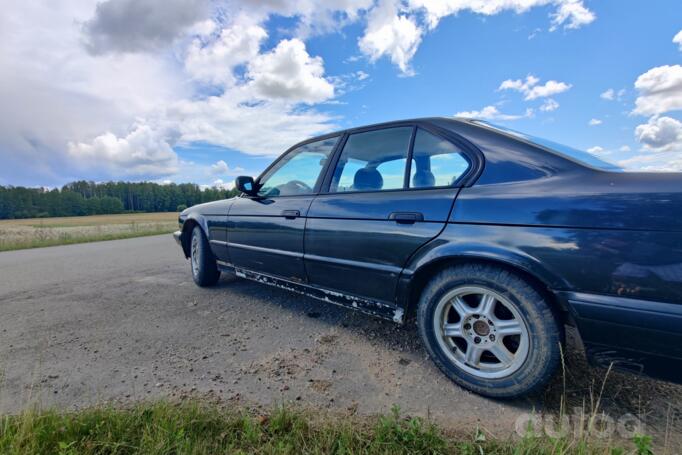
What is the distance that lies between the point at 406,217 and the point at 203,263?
9.57 feet

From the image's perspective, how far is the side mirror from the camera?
3345 millimetres

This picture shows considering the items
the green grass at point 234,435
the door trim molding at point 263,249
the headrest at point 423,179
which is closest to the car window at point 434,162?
the headrest at point 423,179

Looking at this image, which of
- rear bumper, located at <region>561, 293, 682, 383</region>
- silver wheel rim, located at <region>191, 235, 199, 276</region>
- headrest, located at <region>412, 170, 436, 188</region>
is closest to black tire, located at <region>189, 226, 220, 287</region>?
silver wheel rim, located at <region>191, 235, 199, 276</region>

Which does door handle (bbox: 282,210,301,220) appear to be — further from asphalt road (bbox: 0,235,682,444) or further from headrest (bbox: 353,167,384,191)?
asphalt road (bbox: 0,235,682,444)

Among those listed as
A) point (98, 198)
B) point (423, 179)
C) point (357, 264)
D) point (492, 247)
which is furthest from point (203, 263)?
point (98, 198)

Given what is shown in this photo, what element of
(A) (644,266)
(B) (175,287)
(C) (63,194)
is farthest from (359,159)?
(C) (63,194)

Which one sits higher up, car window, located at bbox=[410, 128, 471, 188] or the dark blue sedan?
car window, located at bbox=[410, 128, 471, 188]

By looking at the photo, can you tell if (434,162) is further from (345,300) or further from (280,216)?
(280,216)

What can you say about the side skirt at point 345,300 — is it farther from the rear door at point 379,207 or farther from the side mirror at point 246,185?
the side mirror at point 246,185

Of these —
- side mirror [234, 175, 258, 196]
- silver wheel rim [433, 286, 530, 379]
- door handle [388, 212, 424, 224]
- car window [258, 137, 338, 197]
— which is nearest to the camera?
silver wheel rim [433, 286, 530, 379]

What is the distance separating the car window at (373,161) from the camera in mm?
2375

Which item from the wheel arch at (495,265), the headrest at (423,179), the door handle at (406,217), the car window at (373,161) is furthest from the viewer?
the car window at (373,161)

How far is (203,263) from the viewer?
13.2ft

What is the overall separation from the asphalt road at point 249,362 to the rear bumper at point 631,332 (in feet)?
1.02
